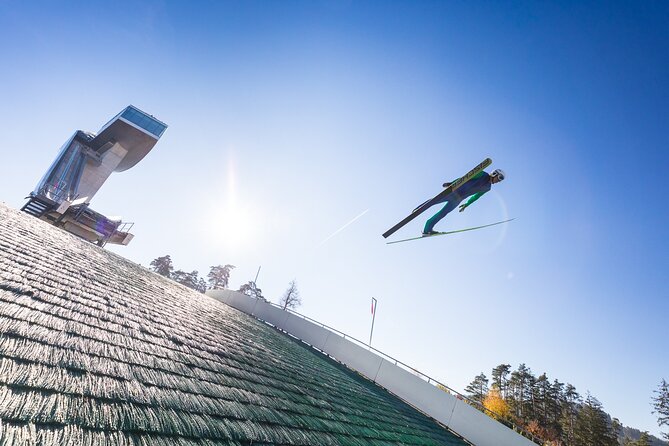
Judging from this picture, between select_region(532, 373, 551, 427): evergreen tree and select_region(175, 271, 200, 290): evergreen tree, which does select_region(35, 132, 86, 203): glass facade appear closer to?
select_region(175, 271, 200, 290): evergreen tree

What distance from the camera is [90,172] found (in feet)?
120

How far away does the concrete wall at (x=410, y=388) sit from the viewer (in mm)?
9297

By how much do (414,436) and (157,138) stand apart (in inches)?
1949

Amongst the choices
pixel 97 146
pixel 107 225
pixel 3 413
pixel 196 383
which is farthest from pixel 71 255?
pixel 97 146

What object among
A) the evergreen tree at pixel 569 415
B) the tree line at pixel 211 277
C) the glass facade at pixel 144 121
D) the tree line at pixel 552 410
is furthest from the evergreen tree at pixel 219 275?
the evergreen tree at pixel 569 415

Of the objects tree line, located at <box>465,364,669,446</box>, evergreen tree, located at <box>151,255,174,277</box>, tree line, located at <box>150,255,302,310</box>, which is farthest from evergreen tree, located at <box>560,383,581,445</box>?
evergreen tree, located at <box>151,255,174,277</box>

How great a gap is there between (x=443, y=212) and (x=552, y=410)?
57.7m

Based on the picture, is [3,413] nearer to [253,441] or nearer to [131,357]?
[131,357]

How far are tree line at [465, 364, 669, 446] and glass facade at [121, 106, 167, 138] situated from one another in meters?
55.8

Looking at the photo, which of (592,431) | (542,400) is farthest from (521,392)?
(592,431)

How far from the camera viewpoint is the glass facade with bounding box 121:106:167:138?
40.6 m

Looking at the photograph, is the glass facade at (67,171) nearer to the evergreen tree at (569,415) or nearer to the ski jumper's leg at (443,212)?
the ski jumper's leg at (443,212)

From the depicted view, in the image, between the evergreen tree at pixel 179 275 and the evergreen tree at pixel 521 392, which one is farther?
the evergreen tree at pixel 179 275

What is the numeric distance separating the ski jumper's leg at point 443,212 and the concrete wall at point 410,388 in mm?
6853
